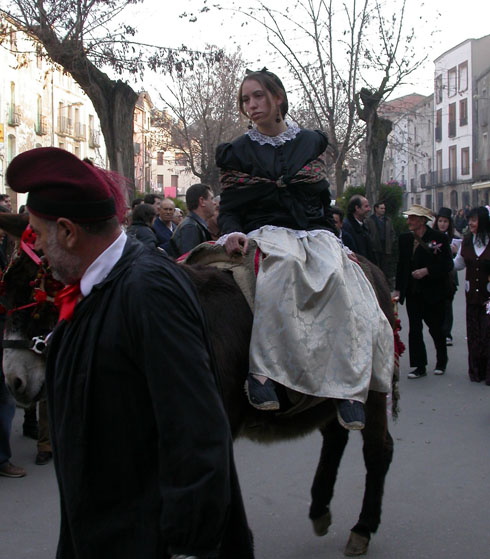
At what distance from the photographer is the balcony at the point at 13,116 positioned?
47.2m

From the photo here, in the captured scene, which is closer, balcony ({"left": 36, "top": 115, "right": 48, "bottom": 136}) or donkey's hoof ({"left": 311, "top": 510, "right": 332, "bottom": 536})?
donkey's hoof ({"left": 311, "top": 510, "right": 332, "bottom": 536})

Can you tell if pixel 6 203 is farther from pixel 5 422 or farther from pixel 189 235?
pixel 5 422

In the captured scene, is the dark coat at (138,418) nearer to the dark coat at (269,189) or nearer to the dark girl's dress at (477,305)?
the dark coat at (269,189)

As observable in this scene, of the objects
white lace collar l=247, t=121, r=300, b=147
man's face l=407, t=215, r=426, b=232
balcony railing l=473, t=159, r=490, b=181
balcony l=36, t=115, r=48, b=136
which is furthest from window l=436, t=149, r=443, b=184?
white lace collar l=247, t=121, r=300, b=147

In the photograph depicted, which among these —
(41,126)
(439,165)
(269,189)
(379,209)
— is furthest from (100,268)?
(439,165)

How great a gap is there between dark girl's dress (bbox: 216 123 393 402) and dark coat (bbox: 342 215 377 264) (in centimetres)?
706

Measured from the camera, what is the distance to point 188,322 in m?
2.00

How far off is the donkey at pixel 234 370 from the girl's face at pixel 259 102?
0.96 metres

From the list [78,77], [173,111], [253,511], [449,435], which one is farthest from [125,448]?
[173,111]

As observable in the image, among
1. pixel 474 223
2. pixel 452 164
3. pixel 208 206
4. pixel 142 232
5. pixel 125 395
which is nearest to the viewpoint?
pixel 125 395

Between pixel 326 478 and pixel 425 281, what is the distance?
5.73 m

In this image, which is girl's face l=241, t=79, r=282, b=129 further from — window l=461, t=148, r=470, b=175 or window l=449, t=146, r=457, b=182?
window l=449, t=146, r=457, b=182

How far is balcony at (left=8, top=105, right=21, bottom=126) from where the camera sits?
1857 inches

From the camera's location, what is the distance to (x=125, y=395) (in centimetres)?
201
